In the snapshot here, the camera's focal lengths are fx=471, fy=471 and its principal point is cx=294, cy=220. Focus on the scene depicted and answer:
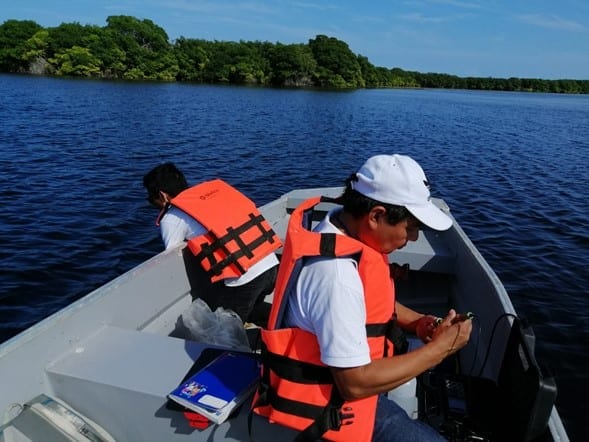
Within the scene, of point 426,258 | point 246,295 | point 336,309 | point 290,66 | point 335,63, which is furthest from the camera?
point 335,63

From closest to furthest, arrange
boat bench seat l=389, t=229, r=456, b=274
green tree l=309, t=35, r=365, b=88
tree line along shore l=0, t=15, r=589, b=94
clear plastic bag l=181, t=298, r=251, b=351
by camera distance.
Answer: clear plastic bag l=181, t=298, r=251, b=351 < boat bench seat l=389, t=229, r=456, b=274 < tree line along shore l=0, t=15, r=589, b=94 < green tree l=309, t=35, r=365, b=88

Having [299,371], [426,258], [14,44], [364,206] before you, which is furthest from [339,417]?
[14,44]

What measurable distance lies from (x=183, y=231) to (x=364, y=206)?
2.28 meters

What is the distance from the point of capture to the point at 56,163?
1416cm

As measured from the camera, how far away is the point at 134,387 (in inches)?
97.3

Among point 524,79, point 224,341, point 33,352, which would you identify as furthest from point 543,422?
point 524,79

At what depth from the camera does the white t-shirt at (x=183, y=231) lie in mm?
3765

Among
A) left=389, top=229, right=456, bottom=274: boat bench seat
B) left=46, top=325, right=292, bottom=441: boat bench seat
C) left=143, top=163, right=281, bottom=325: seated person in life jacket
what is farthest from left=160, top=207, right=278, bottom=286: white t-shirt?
left=389, top=229, right=456, bottom=274: boat bench seat

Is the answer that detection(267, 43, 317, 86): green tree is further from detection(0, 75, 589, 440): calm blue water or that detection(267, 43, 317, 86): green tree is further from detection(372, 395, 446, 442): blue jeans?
detection(372, 395, 446, 442): blue jeans

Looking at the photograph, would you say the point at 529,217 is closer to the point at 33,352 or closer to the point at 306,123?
the point at 33,352

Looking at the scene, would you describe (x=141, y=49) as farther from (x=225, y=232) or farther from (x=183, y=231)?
(x=225, y=232)

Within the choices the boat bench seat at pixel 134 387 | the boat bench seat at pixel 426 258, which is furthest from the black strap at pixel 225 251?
the boat bench seat at pixel 426 258

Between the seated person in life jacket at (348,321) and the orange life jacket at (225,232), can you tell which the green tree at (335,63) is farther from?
the seated person in life jacket at (348,321)

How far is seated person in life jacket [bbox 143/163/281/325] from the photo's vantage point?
11.9 feet
